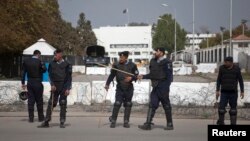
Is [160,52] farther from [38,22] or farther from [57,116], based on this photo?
[38,22]

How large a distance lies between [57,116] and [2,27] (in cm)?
2180

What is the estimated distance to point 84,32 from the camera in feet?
372

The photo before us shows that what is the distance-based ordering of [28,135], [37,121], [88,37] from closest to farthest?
1. [28,135]
2. [37,121]
3. [88,37]

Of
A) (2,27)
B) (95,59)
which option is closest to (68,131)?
(2,27)

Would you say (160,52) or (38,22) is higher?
(38,22)

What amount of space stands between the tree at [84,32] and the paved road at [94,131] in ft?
312

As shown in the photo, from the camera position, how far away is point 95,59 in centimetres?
6412

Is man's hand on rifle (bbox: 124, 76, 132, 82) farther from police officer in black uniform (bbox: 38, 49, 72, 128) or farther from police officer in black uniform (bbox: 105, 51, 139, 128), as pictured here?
police officer in black uniform (bbox: 38, 49, 72, 128)

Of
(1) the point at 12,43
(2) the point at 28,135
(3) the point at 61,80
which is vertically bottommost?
(2) the point at 28,135

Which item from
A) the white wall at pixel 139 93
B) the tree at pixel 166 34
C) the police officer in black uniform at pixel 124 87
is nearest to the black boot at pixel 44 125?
the police officer in black uniform at pixel 124 87

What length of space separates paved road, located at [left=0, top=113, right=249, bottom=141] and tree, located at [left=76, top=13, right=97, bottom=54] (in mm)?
95040

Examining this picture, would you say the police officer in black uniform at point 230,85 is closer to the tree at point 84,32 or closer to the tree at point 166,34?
the tree at point 166,34

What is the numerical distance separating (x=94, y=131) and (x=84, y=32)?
4036 inches

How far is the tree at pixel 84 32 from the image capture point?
366 ft
